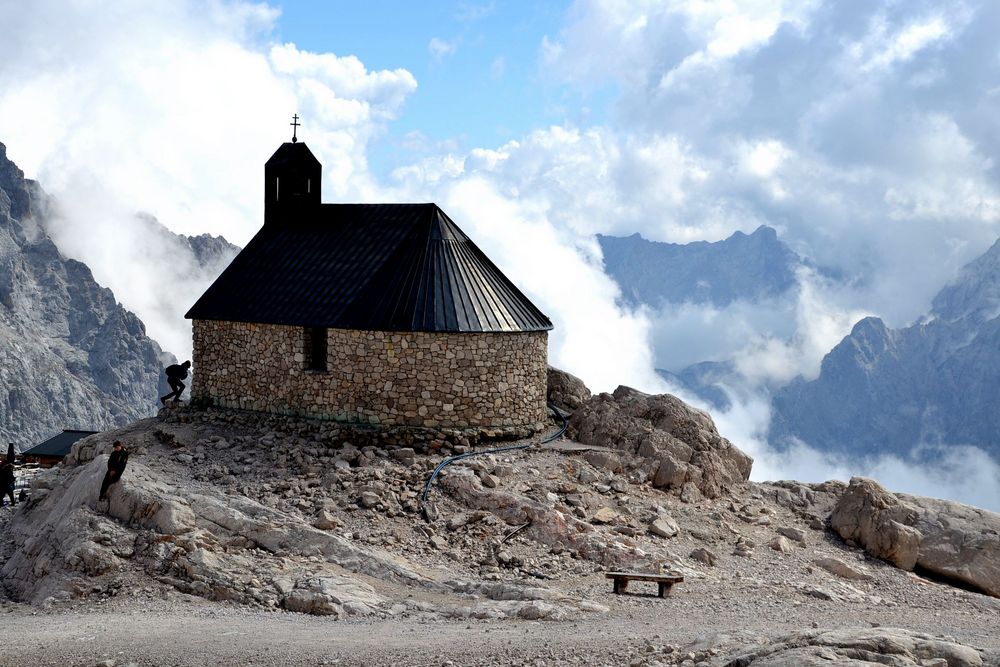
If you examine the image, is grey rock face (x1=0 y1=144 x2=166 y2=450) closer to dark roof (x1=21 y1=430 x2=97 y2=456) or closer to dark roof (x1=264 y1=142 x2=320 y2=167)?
dark roof (x1=21 y1=430 x2=97 y2=456)

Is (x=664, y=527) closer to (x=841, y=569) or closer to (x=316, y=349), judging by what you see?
(x=841, y=569)

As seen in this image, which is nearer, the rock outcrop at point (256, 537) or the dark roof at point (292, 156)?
the rock outcrop at point (256, 537)

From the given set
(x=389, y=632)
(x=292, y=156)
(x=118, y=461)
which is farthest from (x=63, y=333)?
(x=389, y=632)

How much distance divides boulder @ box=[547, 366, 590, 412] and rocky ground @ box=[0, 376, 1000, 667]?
4.96 feet

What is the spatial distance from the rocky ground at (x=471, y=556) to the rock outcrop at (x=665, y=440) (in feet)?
0.25

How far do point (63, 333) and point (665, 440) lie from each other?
13172 cm

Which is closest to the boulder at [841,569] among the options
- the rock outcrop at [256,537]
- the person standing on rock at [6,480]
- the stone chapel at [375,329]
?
the rock outcrop at [256,537]

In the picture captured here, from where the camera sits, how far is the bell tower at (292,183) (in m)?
29.8

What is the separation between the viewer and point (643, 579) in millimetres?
18141

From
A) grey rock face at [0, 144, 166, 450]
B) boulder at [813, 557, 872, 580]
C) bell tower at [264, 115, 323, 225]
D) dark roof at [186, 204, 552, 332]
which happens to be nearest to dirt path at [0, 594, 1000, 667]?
boulder at [813, 557, 872, 580]

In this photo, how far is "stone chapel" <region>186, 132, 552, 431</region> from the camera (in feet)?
82.0

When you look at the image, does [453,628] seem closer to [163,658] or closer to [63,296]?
[163,658]

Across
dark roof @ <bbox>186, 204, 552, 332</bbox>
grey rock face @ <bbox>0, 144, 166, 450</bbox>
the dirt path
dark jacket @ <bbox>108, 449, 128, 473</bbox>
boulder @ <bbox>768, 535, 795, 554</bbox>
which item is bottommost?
the dirt path

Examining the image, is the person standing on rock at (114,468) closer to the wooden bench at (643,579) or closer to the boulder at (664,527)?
the wooden bench at (643,579)
